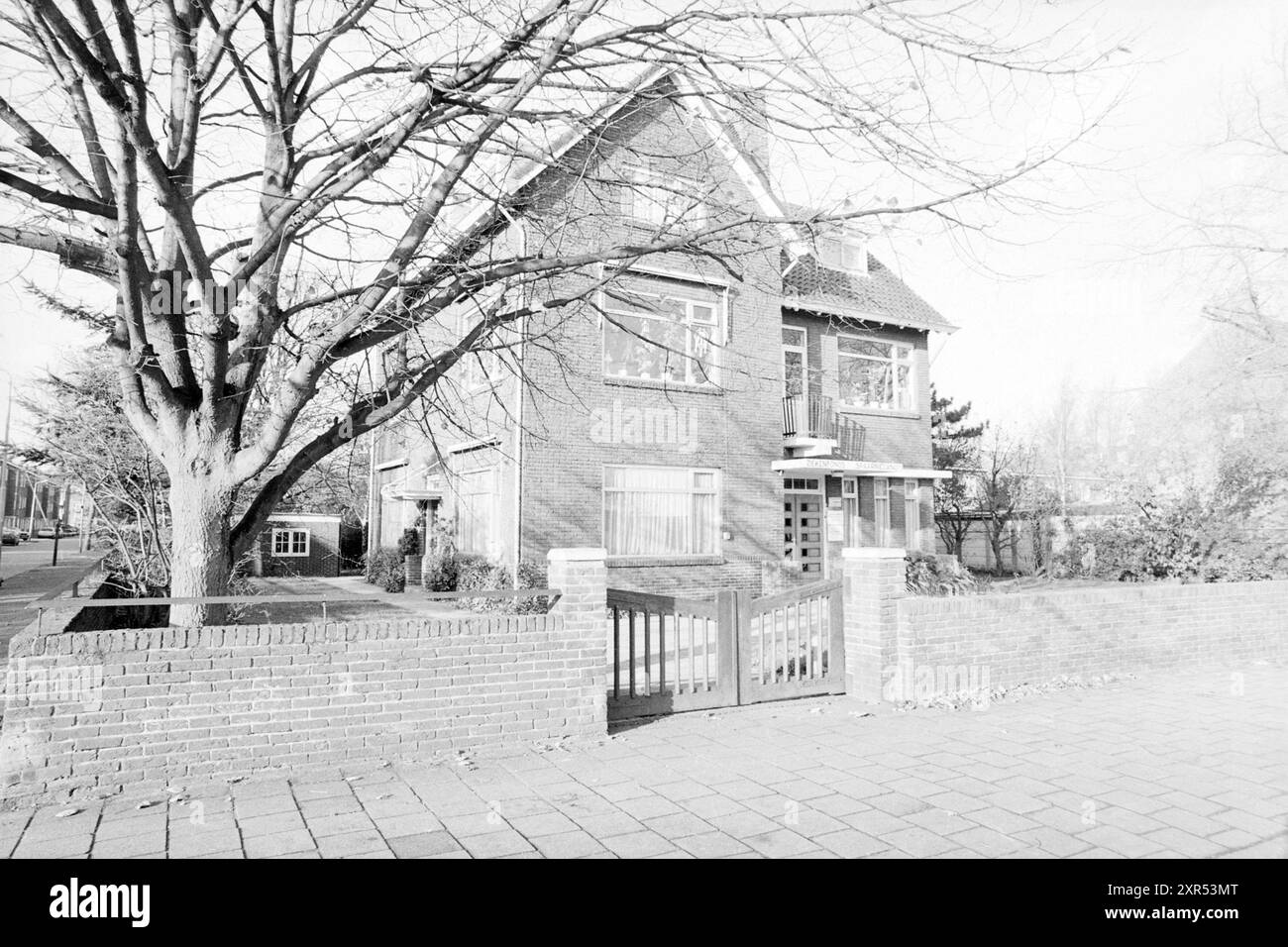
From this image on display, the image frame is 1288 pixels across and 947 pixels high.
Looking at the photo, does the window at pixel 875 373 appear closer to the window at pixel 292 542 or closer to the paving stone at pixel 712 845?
the paving stone at pixel 712 845

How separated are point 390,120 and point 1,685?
405cm

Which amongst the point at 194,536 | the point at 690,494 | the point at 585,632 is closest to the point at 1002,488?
the point at 690,494

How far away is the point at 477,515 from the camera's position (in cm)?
1686

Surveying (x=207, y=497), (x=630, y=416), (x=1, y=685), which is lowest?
(x=1, y=685)

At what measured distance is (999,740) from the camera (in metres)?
6.07

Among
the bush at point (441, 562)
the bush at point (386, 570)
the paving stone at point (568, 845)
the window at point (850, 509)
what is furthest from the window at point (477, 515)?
the paving stone at point (568, 845)

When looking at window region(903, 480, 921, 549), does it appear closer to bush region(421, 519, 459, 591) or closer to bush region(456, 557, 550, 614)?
bush region(456, 557, 550, 614)

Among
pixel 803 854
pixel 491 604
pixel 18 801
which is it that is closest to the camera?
pixel 803 854

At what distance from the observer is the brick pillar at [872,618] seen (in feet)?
24.5

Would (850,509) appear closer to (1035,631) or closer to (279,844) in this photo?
(1035,631)

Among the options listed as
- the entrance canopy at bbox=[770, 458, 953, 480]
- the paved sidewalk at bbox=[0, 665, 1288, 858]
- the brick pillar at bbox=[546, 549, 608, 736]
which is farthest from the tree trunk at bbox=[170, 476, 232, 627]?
the entrance canopy at bbox=[770, 458, 953, 480]
